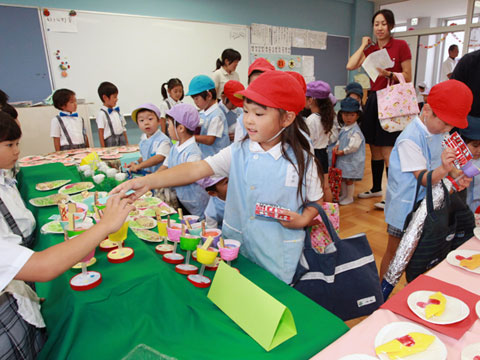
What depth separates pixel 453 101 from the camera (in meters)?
1.45

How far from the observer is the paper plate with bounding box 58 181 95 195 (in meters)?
1.93

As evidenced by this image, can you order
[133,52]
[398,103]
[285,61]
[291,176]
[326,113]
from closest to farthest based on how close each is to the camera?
[291,176], [398,103], [326,113], [133,52], [285,61]

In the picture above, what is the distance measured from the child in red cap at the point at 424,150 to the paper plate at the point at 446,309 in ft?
2.17

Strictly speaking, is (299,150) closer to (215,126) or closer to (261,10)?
(215,126)

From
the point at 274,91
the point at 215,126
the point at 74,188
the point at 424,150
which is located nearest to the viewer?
the point at 274,91

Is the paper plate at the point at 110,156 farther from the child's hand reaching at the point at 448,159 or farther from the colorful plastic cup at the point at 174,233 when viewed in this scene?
the child's hand reaching at the point at 448,159

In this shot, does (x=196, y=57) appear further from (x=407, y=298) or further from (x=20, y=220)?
(x=407, y=298)

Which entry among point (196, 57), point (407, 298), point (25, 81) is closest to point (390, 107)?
point (407, 298)

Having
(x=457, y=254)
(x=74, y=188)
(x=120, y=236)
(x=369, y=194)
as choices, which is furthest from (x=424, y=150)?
(x=369, y=194)

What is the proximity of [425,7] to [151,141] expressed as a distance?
25.3ft

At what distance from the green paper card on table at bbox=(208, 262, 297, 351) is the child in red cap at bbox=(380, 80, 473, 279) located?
1076 millimetres

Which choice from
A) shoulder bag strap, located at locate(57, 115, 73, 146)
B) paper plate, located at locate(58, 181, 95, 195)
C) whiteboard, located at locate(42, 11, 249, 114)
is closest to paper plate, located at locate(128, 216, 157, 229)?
paper plate, located at locate(58, 181, 95, 195)

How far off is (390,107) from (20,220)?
97.0 inches

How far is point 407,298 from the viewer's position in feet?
3.14
